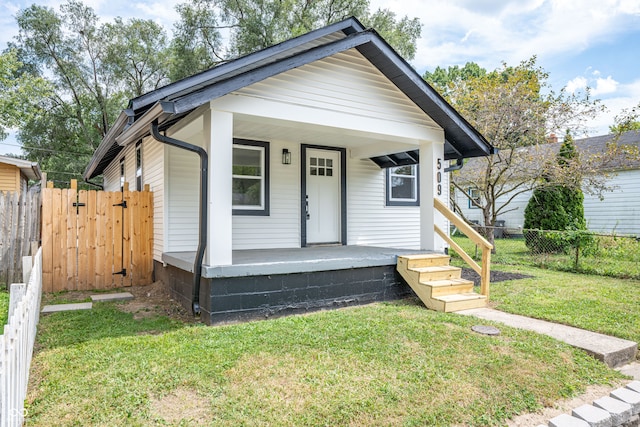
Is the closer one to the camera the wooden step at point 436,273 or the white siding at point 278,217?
the wooden step at point 436,273

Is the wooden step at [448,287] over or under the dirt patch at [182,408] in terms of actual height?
over

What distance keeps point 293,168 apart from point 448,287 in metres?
3.78

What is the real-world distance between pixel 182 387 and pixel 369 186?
6.58m

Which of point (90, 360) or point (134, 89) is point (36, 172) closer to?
point (134, 89)

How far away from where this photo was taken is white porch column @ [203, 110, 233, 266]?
467cm

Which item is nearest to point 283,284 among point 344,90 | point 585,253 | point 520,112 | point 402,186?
point 344,90

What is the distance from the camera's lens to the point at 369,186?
8.91 m

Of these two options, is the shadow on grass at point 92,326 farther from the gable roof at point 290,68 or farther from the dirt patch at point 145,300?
the gable roof at point 290,68

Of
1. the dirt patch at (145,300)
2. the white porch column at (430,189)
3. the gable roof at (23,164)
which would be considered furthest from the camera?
the gable roof at (23,164)

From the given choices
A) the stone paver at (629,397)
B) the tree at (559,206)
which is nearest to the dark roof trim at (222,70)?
the stone paver at (629,397)

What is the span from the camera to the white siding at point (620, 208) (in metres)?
15.0

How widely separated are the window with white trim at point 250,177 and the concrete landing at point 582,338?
13.1 feet

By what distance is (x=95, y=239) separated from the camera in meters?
6.84

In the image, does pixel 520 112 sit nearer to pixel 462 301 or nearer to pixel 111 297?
pixel 462 301
